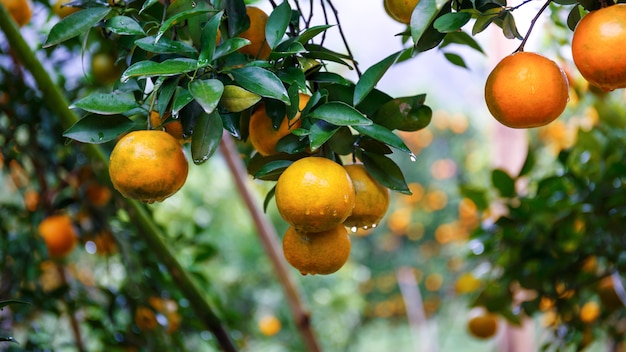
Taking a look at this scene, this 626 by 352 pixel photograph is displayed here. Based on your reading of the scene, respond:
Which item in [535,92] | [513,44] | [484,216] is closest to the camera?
[535,92]

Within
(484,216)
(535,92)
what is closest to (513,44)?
(484,216)

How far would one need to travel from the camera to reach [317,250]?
52 centimetres

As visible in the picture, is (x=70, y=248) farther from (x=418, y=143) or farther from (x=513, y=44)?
(x=418, y=143)

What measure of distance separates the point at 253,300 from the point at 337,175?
206 centimetres

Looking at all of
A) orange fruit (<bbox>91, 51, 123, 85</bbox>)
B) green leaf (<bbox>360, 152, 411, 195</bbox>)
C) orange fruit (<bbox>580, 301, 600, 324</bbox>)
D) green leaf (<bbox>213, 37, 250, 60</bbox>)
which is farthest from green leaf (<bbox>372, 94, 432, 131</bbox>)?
orange fruit (<bbox>580, 301, 600, 324</bbox>)

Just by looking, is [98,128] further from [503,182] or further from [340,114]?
[503,182]

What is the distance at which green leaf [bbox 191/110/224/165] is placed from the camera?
469 millimetres

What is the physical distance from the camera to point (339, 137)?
0.53 metres

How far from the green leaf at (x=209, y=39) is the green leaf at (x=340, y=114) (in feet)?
0.27

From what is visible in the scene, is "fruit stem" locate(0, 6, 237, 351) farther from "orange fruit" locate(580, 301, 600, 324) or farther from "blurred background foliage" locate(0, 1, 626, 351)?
"orange fruit" locate(580, 301, 600, 324)

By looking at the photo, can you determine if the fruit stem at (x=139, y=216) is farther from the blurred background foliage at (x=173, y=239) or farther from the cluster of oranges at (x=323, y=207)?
the cluster of oranges at (x=323, y=207)

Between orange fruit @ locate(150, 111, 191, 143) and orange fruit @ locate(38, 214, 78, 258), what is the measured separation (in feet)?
2.00

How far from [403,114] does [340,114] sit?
75 mm

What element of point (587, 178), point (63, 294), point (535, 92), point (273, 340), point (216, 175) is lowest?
point (273, 340)
